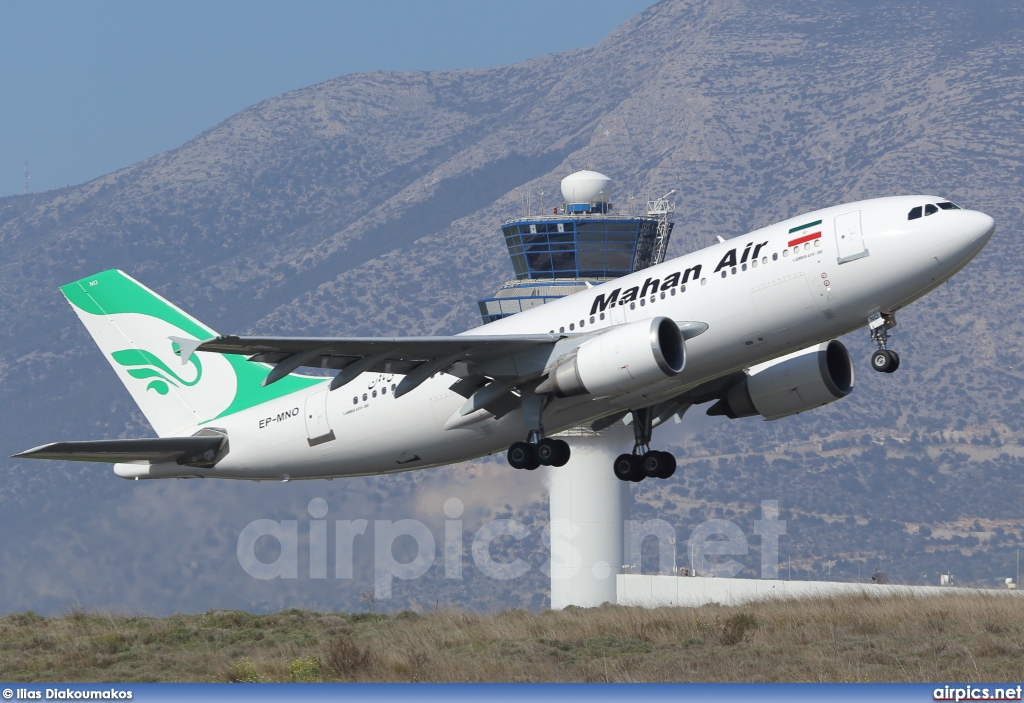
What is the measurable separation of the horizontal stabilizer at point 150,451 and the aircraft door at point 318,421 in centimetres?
290

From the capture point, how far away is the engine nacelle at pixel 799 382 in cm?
3784

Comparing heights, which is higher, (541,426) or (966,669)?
(541,426)

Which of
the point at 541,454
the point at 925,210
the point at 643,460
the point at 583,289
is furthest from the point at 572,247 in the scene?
the point at 925,210

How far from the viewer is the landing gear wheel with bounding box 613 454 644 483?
3866cm

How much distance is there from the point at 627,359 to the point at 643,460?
6.87 metres

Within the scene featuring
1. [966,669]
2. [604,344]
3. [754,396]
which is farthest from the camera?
[754,396]

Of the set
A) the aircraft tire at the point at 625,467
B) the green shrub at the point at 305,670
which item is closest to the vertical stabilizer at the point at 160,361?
the aircraft tire at the point at 625,467

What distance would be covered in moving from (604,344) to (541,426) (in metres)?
3.28

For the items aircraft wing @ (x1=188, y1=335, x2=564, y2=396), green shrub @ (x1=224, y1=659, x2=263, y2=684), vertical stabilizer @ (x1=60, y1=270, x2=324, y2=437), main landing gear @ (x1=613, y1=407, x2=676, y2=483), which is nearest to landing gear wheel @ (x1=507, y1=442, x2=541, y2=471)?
aircraft wing @ (x1=188, y1=335, x2=564, y2=396)

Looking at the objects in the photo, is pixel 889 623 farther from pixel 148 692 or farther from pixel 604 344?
pixel 148 692

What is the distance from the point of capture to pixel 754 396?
38344 millimetres

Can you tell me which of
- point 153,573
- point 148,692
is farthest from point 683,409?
point 153,573

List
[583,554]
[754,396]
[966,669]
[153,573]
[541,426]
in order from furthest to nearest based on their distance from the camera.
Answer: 1. [153,573]
2. [583,554]
3. [754,396]
4. [541,426]
5. [966,669]

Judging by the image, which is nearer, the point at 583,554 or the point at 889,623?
the point at 889,623
